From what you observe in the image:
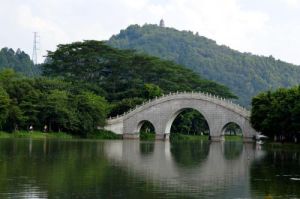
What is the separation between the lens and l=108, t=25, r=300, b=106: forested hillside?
422ft

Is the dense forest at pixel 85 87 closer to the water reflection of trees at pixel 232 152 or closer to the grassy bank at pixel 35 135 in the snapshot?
the grassy bank at pixel 35 135

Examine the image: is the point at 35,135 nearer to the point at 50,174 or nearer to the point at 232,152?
the point at 232,152

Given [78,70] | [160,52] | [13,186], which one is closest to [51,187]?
[13,186]

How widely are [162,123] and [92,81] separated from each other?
1276cm

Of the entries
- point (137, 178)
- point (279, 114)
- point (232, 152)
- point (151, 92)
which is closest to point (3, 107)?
point (232, 152)

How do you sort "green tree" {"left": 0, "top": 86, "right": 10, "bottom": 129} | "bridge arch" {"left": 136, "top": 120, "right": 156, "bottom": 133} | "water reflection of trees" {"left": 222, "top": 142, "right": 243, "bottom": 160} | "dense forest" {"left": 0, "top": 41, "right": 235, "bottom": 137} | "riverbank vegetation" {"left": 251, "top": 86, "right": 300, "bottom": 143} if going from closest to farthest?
1. "water reflection of trees" {"left": 222, "top": 142, "right": 243, "bottom": 160}
2. "riverbank vegetation" {"left": 251, "top": 86, "right": 300, "bottom": 143}
3. "green tree" {"left": 0, "top": 86, "right": 10, "bottom": 129}
4. "dense forest" {"left": 0, "top": 41, "right": 235, "bottom": 137}
5. "bridge arch" {"left": 136, "top": 120, "right": 156, "bottom": 133}

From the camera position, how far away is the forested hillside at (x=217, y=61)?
12850cm

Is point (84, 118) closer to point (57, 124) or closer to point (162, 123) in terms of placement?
point (57, 124)

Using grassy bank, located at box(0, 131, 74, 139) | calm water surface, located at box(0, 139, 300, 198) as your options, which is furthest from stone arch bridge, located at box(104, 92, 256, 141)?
calm water surface, located at box(0, 139, 300, 198)

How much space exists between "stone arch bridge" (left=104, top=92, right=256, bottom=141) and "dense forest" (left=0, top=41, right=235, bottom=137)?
2013mm

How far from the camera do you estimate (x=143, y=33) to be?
166m

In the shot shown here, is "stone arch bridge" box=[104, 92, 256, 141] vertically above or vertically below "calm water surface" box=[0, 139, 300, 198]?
above

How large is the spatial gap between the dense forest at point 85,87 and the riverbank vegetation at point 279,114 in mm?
14956

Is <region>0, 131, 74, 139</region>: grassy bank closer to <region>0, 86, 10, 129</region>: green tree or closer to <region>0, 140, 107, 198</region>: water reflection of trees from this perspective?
<region>0, 86, 10, 129</region>: green tree
